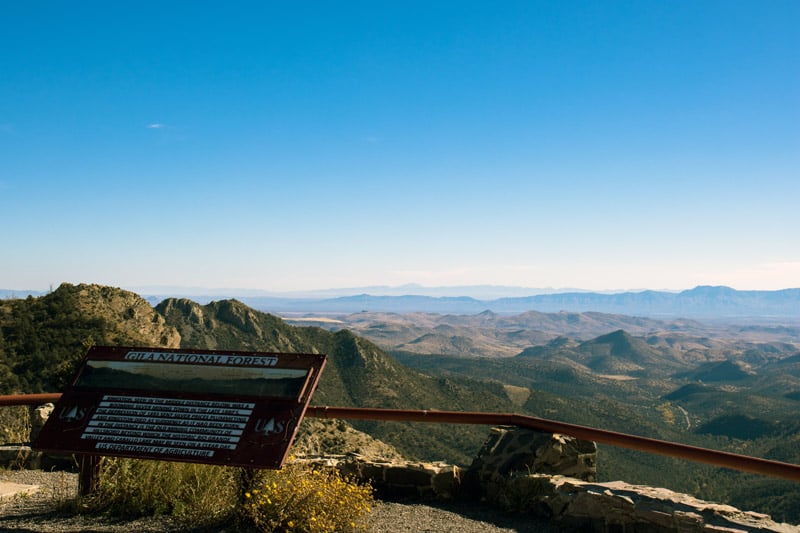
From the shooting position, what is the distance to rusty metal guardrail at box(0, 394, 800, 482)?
216 inches

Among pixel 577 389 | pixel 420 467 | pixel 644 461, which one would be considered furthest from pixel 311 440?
pixel 577 389

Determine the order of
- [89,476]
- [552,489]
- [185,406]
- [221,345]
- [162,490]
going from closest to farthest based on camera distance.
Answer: [185,406], [162,490], [89,476], [552,489], [221,345]

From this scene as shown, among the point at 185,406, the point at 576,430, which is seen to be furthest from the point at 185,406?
the point at 576,430

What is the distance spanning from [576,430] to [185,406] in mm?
4441

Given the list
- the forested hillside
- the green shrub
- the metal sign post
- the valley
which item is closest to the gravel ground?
the green shrub

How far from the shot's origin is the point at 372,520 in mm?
6477

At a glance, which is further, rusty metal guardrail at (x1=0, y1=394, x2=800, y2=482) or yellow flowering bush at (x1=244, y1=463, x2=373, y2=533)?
yellow flowering bush at (x1=244, y1=463, x2=373, y2=533)

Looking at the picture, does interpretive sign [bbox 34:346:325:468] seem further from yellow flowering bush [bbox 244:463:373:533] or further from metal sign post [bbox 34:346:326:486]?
yellow flowering bush [bbox 244:463:373:533]

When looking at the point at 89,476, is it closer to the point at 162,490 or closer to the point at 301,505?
the point at 162,490

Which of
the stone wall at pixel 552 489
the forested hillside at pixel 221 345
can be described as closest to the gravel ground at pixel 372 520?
the stone wall at pixel 552 489

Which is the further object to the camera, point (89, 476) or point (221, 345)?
point (221, 345)

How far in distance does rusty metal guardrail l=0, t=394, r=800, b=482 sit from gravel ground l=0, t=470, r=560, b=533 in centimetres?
104

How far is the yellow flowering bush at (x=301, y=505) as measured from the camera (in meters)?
5.82

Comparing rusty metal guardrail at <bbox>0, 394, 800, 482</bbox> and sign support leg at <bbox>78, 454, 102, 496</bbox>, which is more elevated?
rusty metal guardrail at <bbox>0, 394, 800, 482</bbox>
